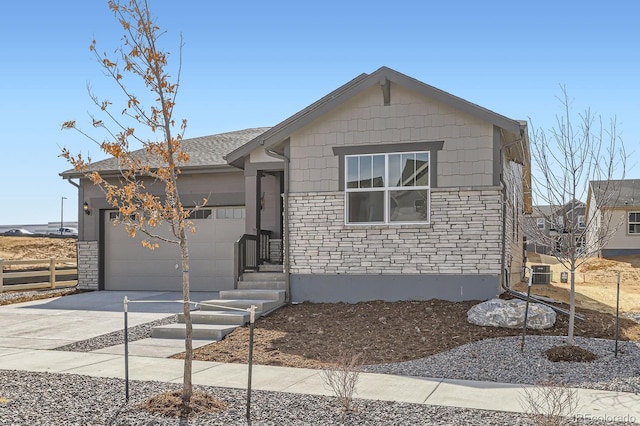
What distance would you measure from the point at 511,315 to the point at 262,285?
5.65 m

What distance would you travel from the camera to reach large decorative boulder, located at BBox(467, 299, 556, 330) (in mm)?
10789

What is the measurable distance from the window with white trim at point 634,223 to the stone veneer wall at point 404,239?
29.4 metres

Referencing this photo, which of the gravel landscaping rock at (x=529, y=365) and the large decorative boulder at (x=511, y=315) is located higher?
the large decorative boulder at (x=511, y=315)

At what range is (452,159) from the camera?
12898mm

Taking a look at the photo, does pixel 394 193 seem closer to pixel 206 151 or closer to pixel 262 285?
pixel 262 285

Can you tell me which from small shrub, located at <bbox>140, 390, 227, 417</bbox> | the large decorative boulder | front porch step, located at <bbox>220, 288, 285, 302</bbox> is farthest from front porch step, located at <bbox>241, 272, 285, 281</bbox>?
small shrub, located at <bbox>140, 390, 227, 417</bbox>

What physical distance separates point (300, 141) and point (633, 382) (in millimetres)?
8228

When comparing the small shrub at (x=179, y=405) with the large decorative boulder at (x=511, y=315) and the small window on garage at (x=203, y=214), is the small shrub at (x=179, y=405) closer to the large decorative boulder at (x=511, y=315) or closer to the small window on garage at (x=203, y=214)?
the large decorative boulder at (x=511, y=315)

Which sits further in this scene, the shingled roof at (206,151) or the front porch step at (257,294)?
the shingled roof at (206,151)

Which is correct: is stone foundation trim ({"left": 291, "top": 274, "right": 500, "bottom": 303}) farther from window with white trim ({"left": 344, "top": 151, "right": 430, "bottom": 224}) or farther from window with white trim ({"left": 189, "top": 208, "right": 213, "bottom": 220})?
window with white trim ({"left": 189, "top": 208, "right": 213, "bottom": 220})

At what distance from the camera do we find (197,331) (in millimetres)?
11375

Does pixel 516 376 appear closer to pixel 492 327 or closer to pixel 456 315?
pixel 492 327

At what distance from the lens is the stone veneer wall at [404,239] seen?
1266 centimetres

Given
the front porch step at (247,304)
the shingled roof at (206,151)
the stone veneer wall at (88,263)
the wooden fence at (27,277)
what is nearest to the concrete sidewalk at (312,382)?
the front porch step at (247,304)
